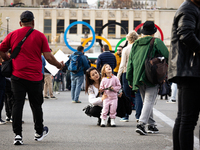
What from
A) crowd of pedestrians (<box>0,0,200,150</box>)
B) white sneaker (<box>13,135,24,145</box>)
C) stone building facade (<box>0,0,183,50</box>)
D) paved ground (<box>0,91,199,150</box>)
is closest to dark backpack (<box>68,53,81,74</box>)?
crowd of pedestrians (<box>0,0,200,150</box>)

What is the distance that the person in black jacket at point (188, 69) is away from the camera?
4301 mm

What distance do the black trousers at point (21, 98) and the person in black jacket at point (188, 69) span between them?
2.33 m

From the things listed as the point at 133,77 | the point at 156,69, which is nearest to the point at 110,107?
the point at 133,77


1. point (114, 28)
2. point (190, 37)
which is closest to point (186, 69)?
point (190, 37)

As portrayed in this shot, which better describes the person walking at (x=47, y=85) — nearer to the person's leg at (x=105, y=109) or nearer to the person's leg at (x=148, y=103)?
the person's leg at (x=105, y=109)

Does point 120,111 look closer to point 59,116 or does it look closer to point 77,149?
point 59,116

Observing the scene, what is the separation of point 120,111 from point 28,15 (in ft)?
10.4

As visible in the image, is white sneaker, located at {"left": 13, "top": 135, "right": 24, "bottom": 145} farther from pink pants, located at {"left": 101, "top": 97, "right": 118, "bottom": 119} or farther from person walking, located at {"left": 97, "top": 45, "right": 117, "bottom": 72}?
person walking, located at {"left": 97, "top": 45, "right": 117, "bottom": 72}

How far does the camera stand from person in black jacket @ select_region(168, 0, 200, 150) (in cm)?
430

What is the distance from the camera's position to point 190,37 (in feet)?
14.1

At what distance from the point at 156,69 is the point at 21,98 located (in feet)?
6.88

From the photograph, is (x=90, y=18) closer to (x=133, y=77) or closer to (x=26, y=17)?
(x=133, y=77)

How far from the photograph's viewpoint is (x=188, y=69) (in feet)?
14.2

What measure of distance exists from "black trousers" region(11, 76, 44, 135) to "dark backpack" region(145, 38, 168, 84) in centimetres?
171
